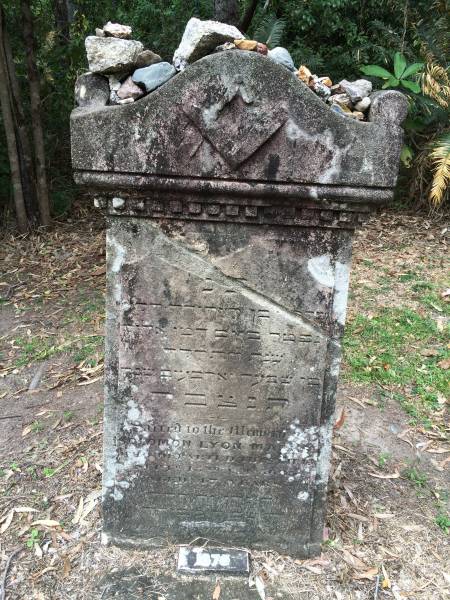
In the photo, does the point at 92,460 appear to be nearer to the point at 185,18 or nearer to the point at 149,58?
the point at 149,58

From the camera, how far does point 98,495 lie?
10.8ft

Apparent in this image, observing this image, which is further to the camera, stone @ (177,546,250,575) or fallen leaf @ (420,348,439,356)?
fallen leaf @ (420,348,439,356)

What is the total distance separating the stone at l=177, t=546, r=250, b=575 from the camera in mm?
2756

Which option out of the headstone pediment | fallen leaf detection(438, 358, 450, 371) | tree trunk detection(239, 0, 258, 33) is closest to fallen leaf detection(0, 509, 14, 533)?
the headstone pediment

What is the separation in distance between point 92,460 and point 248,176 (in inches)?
89.1

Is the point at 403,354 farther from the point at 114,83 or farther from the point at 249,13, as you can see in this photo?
the point at 249,13

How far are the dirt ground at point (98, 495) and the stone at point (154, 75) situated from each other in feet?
7.45

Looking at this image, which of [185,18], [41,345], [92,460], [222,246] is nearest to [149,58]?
[222,246]

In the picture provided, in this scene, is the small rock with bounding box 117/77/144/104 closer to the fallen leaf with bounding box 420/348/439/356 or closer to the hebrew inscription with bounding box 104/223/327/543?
the hebrew inscription with bounding box 104/223/327/543

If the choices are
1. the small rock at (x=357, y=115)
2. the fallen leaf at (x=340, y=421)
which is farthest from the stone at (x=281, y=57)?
the fallen leaf at (x=340, y=421)

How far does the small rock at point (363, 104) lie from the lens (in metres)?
2.39

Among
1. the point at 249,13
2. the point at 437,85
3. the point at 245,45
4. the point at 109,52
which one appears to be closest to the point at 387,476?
the point at 245,45

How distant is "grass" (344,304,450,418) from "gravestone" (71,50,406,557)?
212 centimetres

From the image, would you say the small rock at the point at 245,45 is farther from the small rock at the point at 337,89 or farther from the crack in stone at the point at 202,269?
the crack in stone at the point at 202,269
